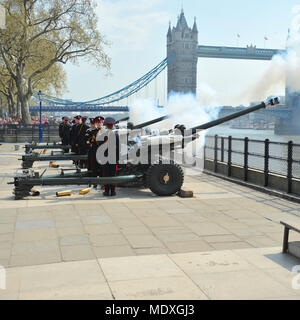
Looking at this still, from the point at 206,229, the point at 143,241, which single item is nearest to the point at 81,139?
the point at 206,229

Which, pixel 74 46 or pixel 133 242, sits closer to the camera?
pixel 133 242

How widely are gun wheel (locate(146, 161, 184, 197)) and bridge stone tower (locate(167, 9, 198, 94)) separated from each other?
35403 mm

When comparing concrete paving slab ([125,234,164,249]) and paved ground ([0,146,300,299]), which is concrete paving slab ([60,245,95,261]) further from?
concrete paving slab ([125,234,164,249])

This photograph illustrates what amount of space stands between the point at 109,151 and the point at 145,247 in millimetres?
4257

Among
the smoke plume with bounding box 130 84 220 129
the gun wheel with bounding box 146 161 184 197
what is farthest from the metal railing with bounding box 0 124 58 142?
the gun wheel with bounding box 146 161 184 197

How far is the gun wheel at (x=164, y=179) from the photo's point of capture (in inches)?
385

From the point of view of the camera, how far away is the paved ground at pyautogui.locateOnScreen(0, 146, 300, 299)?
4551 millimetres

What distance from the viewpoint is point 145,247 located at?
236 inches

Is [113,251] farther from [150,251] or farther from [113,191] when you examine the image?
[113,191]

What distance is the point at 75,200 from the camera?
30.7 feet

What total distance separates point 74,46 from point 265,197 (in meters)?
32.3
